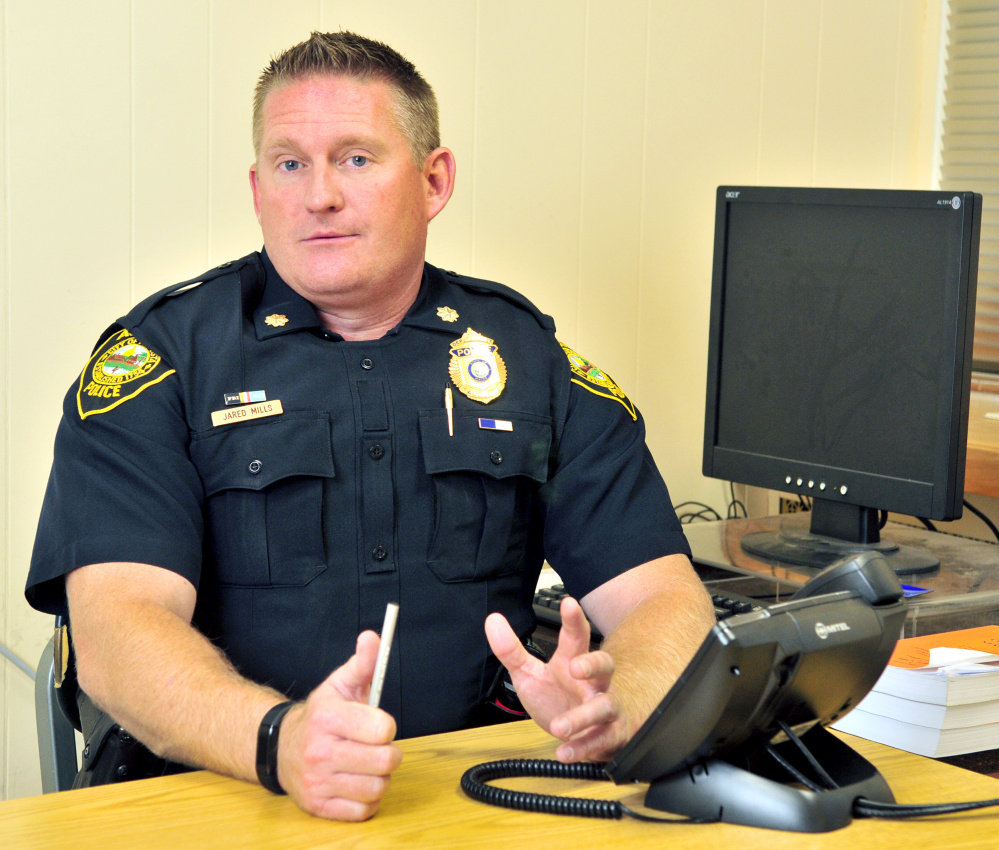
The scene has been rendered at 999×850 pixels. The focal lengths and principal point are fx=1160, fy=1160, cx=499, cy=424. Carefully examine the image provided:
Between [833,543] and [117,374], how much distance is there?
1168 mm

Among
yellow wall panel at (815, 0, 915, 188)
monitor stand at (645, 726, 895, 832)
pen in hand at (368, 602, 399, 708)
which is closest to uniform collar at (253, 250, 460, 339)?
pen in hand at (368, 602, 399, 708)

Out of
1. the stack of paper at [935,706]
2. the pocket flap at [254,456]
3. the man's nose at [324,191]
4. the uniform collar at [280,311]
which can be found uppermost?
the man's nose at [324,191]

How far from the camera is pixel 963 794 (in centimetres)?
98

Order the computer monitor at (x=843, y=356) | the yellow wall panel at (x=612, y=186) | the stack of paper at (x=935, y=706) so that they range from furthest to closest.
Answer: the yellow wall panel at (x=612, y=186) → the computer monitor at (x=843, y=356) → the stack of paper at (x=935, y=706)

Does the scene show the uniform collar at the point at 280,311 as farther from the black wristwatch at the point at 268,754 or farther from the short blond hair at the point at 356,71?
the black wristwatch at the point at 268,754

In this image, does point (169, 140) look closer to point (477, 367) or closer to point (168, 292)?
point (168, 292)

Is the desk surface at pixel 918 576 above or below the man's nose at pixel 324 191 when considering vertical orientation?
below

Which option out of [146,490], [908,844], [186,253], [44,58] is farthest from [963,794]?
[44,58]

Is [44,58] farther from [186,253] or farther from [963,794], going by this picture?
[963,794]

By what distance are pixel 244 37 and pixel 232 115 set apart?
128 millimetres

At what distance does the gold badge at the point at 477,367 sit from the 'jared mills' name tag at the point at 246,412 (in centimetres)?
24

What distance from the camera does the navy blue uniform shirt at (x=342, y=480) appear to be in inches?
53.6

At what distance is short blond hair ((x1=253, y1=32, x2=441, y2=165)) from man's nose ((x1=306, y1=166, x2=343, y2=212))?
4.7 inches

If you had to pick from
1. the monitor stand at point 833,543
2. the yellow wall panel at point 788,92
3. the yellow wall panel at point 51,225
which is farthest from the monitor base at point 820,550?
the yellow wall panel at point 51,225
